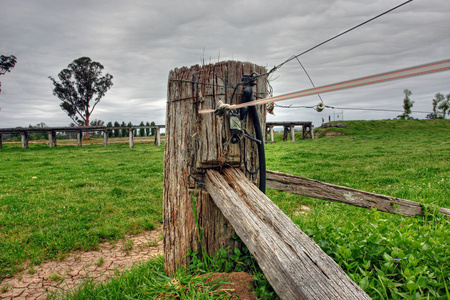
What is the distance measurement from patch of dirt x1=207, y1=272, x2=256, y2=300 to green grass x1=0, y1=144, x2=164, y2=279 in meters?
3.07

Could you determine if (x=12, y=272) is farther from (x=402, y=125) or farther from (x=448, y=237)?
(x=402, y=125)

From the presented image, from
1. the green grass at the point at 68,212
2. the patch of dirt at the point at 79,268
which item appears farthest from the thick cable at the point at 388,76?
the green grass at the point at 68,212

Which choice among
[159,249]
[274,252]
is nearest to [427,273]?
[274,252]

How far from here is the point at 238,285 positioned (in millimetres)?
2047

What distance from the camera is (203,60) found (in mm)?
2549

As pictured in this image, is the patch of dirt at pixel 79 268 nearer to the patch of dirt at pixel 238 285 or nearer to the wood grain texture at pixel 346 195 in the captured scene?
the patch of dirt at pixel 238 285

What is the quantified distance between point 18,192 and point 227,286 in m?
7.98

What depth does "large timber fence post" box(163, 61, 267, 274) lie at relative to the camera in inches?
93.0

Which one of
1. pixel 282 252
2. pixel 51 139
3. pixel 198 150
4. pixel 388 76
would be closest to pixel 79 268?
pixel 198 150

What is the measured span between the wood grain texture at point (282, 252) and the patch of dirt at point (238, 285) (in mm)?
542

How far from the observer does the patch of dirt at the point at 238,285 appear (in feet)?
6.46

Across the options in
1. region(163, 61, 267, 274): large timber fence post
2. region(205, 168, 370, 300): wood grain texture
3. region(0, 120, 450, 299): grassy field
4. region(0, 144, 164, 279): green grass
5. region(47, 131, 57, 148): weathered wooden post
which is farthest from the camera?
region(47, 131, 57, 148): weathered wooden post

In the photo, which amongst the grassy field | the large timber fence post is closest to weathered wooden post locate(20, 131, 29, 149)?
the grassy field

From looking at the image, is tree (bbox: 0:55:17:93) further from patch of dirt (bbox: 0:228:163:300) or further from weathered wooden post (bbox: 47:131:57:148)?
patch of dirt (bbox: 0:228:163:300)
